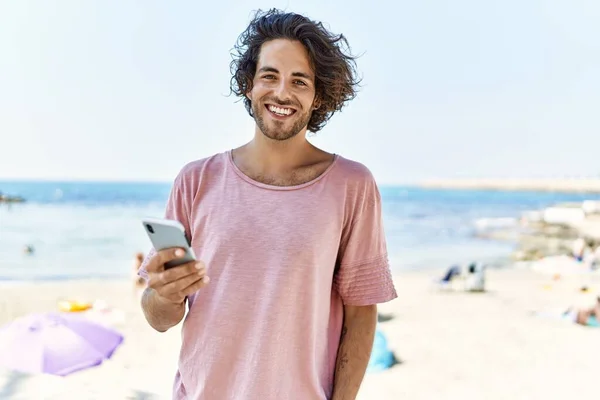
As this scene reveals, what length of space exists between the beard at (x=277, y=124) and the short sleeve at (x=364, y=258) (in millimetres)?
256

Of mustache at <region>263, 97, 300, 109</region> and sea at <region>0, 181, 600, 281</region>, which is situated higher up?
mustache at <region>263, 97, 300, 109</region>

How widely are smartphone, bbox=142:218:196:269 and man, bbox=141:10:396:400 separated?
67mm

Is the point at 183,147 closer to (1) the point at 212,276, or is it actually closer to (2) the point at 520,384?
(2) the point at 520,384

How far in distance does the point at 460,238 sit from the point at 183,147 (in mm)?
41001

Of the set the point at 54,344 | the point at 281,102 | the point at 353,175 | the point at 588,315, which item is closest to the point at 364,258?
the point at 353,175

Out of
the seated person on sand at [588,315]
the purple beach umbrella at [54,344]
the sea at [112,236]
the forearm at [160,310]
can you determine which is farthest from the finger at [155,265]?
the sea at [112,236]

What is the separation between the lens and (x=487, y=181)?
3000 inches

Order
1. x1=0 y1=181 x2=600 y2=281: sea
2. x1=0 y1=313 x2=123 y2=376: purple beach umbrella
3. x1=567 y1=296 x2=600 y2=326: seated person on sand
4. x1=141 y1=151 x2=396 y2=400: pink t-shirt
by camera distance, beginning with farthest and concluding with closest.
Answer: x1=0 y1=181 x2=600 y2=281: sea < x1=567 y1=296 x2=600 y2=326: seated person on sand < x1=0 y1=313 x2=123 y2=376: purple beach umbrella < x1=141 y1=151 x2=396 y2=400: pink t-shirt

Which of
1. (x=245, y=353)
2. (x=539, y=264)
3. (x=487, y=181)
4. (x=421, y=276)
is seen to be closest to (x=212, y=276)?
(x=245, y=353)

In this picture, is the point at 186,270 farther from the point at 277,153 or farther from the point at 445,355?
the point at 445,355

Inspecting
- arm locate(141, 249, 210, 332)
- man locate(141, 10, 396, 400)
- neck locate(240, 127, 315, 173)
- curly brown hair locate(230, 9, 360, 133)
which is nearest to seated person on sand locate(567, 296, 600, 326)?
curly brown hair locate(230, 9, 360, 133)

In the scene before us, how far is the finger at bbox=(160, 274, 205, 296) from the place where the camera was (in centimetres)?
142

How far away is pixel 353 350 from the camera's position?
1.72 meters

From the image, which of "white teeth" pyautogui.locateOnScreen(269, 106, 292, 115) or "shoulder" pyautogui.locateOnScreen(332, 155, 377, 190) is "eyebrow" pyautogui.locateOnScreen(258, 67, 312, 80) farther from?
"shoulder" pyautogui.locateOnScreen(332, 155, 377, 190)
